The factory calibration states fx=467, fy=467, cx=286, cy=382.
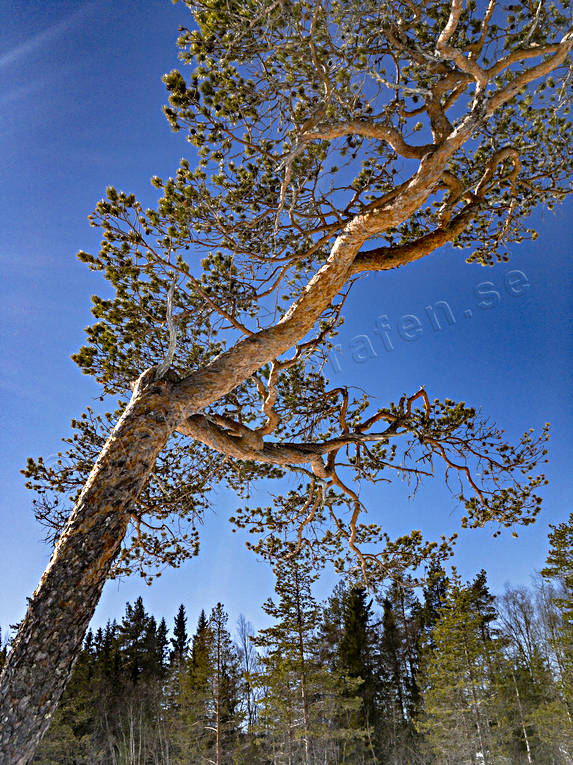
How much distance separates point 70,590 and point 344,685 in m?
21.2

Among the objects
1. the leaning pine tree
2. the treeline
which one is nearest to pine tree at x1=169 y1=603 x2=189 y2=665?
the treeline

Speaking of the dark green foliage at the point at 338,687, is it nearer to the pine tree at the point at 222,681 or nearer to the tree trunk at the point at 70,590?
the pine tree at the point at 222,681

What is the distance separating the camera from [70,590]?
3.01 m

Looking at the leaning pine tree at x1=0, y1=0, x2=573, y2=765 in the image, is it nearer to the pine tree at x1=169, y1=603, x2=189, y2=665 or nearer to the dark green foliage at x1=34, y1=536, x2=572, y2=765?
Result: the dark green foliage at x1=34, y1=536, x2=572, y2=765

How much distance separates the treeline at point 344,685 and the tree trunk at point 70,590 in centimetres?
677

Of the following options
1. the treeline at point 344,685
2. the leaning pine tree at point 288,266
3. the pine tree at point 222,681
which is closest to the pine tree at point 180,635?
the treeline at point 344,685

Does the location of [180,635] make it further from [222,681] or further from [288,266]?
[288,266]

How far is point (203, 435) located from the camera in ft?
16.3

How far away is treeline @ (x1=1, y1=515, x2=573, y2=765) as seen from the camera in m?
17.3

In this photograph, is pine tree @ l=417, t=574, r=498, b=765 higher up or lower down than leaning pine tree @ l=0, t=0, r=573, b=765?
lower down

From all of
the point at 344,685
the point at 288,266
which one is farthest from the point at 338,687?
the point at 288,266

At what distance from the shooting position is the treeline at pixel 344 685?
1730 centimetres

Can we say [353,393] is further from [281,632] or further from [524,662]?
[524,662]

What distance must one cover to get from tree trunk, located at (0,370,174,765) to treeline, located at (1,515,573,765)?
677 centimetres
